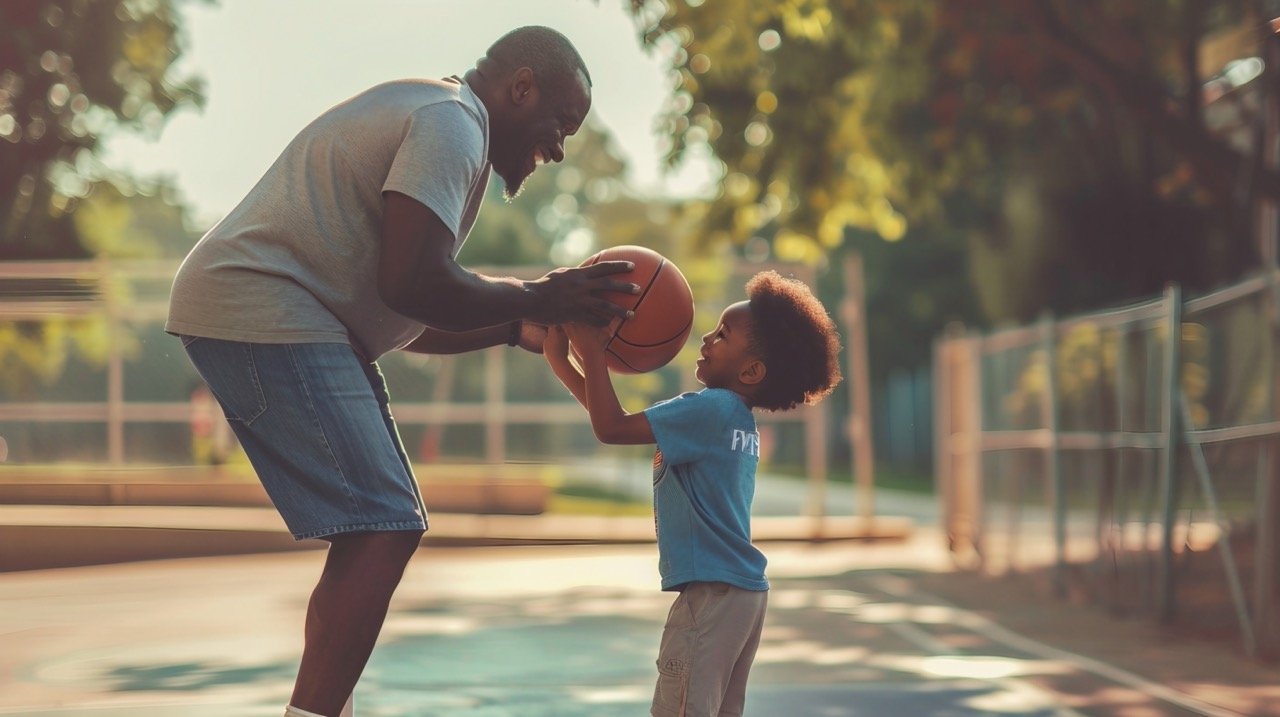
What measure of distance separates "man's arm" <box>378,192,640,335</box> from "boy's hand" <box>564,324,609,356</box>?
30cm

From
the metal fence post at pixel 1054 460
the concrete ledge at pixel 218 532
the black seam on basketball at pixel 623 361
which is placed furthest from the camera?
the concrete ledge at pixel 218 532

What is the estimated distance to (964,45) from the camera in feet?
55.8

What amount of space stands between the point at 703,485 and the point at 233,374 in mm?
1298

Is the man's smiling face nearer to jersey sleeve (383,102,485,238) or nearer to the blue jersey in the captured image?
jersey sleeve (383,102,485,238)

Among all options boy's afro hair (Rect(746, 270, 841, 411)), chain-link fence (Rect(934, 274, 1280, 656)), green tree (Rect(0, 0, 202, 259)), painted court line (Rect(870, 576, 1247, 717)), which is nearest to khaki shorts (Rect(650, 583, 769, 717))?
boy's afro hair (Rect(746, 270, 841, 411))

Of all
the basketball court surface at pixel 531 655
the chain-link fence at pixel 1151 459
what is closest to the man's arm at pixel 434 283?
the basketball court surface at pixel 531 655

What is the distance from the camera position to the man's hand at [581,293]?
472cm

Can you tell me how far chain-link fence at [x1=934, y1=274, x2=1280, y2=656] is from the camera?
34.8 feet

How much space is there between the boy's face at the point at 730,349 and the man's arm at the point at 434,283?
63 centimetres

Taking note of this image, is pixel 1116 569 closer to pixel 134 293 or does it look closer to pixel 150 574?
pixel 150 574

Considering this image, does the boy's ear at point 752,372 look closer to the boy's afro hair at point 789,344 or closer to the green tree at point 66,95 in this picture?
the boy's afro hair at point 789,344

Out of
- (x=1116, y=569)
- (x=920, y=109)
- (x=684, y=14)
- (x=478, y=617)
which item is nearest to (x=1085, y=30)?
(x=920, y=109)

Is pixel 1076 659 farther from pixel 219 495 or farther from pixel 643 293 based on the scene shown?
pixel 219 495

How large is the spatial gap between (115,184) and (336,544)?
26741 millimetres
